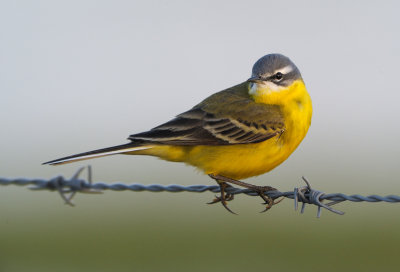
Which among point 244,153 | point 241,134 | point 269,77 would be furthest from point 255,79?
point 244,153

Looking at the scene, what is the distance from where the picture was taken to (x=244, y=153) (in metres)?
6.60

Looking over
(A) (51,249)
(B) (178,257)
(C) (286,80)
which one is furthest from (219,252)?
(C) (286,80)

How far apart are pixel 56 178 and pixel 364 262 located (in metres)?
9.73

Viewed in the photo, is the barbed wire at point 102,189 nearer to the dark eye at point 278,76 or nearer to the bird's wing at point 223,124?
the bird's wing at point 223,124

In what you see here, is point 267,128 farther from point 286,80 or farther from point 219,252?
point 219,252

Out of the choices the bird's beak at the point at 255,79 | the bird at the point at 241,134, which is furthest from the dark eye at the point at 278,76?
the bird's beak at the point at 255,79

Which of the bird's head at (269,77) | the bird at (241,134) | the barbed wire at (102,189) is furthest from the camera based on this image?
the bird's head at (269,77)

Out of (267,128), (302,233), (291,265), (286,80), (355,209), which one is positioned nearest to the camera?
(267,128)

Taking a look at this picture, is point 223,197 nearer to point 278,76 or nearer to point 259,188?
point 259,188

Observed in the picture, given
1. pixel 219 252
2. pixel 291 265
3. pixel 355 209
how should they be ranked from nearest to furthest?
pixel 291 265 < pixel 219 252 < pixel 355 209

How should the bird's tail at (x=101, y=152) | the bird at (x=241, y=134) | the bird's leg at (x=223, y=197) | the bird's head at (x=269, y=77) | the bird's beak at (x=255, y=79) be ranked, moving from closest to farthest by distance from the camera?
the bird's tail at (x=101, y=152) → the bird at (x=241, y=134) → the bird's leg at (x=223, y=197) → the bird's beak at (x=255, y=79) → the bird's head at (x=269, y=77)

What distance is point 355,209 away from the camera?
16.0 m

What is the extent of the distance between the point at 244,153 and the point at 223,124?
56cm

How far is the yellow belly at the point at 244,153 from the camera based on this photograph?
6.52 metres
